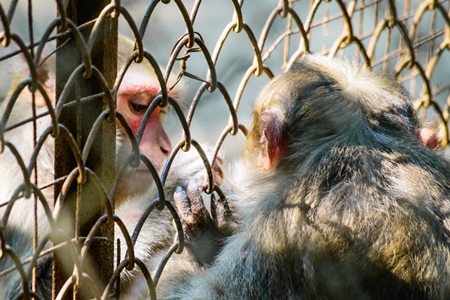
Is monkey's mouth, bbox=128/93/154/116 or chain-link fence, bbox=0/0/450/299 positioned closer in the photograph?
chain-link fence, bbox=0/0/450/299

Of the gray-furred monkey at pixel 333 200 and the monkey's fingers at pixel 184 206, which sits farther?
the monkey's fingers at pixel 184 206

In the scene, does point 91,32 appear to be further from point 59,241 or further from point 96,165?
point 59,241

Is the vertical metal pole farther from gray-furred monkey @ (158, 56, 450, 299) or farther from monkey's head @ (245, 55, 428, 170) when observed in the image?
monkey's head @ (245, 55, 428, 170)

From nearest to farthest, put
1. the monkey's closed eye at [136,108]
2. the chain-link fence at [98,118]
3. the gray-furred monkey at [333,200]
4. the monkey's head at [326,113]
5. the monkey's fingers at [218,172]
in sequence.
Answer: the chain-link fence at [98,118], the gray-furred monkey at [333,200], the monkey's head at [326,113], the monkey's fingers at [218,172], the monkey's closed eye at [136,108]

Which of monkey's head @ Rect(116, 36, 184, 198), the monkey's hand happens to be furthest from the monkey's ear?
monkey's head @ Rect(116, 36, 184, 198)

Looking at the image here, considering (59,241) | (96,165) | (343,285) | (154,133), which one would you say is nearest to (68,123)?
(96,165)

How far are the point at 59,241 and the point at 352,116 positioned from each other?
1.11 metres

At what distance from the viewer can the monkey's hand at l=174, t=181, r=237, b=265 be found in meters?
2.28

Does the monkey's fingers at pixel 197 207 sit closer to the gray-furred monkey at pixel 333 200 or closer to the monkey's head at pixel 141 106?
the gray-furred monkey at pixel 333 200

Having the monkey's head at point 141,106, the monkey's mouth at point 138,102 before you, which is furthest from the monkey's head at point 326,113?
the monkey's mouth at point 138,102

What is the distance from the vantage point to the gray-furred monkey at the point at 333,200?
1.98 meters

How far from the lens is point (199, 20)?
3.01 metres

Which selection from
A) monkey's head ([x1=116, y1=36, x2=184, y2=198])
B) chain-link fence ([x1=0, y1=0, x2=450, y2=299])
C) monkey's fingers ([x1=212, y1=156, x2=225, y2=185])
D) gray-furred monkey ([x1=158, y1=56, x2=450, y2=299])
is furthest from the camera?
monkey's head ([x1=116, y1=36, x2=184, y2=198])

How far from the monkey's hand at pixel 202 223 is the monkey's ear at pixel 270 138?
0.21m
